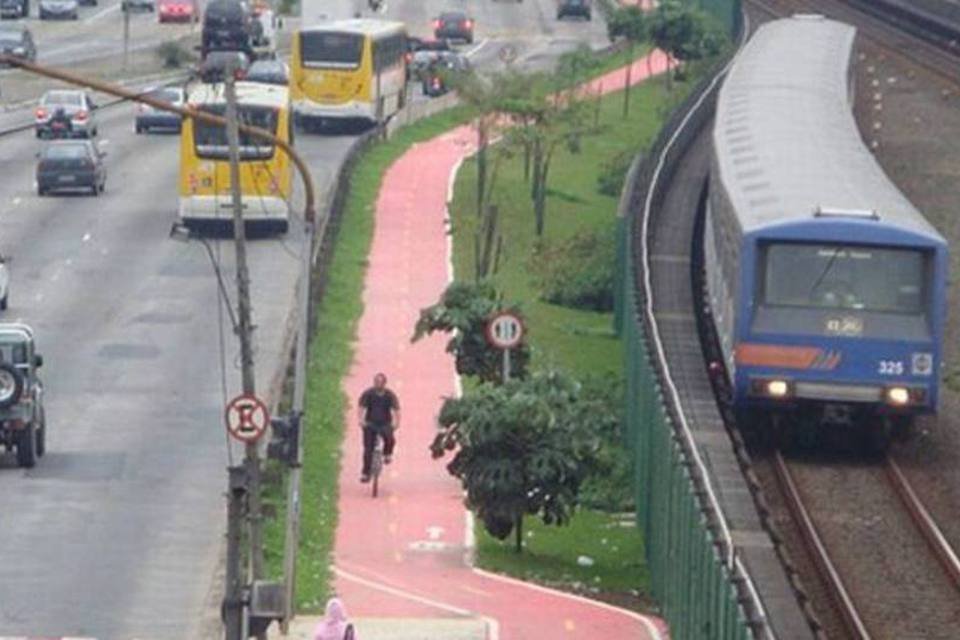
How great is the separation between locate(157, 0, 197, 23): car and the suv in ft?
321

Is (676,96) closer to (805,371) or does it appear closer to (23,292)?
(23,292)

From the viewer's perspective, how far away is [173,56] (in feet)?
381

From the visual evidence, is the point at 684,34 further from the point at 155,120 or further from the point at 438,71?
the point at 155,120

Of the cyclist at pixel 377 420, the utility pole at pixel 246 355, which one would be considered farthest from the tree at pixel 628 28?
the utility pole at pixel 246 355

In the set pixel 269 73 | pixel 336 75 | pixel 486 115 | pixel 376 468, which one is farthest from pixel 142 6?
pixel 376 468

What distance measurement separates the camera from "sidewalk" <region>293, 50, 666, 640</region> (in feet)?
104

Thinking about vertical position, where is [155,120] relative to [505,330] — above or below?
below

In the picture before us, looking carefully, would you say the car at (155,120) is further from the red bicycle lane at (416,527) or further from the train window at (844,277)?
the train window at (844,277)

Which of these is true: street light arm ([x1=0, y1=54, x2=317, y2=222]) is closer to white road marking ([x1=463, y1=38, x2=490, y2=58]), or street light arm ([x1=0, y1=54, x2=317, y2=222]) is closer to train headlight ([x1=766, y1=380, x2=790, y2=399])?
train headlight ([x1=766, y1=380, x2=790, y2=399])

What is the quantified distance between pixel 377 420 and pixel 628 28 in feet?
209

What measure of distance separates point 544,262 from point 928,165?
7.84 metres

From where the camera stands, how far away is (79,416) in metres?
45.7

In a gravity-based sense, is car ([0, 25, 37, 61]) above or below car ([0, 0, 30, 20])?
above

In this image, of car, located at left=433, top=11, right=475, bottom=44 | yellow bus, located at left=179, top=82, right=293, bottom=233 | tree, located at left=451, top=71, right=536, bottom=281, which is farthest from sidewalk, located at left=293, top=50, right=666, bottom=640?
car, located at left=433, top=11, right=475, bottom=44
